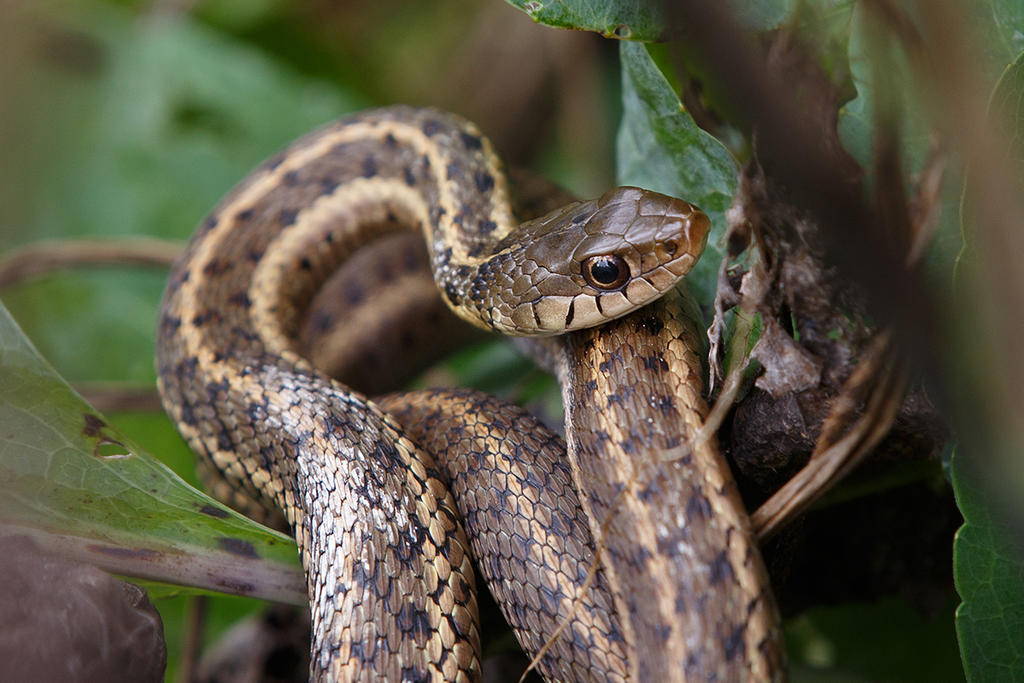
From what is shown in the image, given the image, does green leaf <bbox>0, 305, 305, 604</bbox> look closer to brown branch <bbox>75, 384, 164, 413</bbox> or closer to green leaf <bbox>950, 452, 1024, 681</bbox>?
brown branch <bbox>75, 384, 164, 413</bbox>

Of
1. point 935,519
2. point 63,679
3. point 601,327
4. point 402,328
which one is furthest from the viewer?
point 402,328

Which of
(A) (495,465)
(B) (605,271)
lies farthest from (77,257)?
(B) (605,271)

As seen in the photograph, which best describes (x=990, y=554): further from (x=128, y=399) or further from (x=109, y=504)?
(x=128, y=399)

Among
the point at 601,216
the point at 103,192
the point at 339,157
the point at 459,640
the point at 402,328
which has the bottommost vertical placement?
the point at 103,192

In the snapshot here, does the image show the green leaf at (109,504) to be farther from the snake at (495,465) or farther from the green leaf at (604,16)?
the green leaf at (604,16)

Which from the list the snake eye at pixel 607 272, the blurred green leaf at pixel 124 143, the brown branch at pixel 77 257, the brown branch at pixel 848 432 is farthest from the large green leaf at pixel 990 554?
the blurred green leaf at pixel 124 143

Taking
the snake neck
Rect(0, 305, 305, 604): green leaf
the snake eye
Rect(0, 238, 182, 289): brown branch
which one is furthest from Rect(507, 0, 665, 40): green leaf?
Rect(0, 238, 182, 289): brown branch

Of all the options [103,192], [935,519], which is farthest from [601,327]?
[103,192]

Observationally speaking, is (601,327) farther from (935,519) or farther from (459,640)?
(935,519)
